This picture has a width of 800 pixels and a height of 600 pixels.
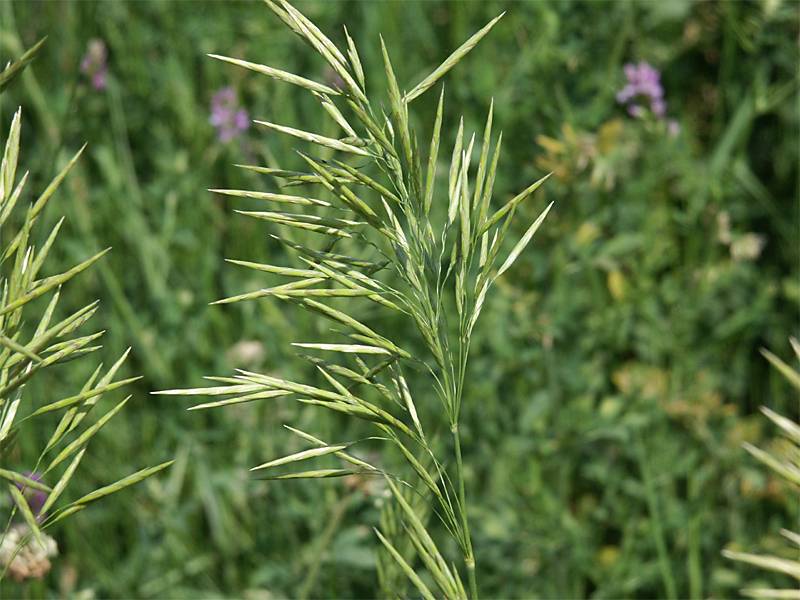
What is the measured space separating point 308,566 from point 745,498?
99 cm

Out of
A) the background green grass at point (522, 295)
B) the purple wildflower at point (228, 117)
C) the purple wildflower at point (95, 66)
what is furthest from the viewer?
the purple wildflower at point (228, 117)

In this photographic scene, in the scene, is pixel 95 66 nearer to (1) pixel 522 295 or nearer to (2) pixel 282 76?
(1) pixel 522 295

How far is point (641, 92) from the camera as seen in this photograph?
8.14ft

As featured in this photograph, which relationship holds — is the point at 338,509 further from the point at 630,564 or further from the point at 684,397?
the point at 684,397

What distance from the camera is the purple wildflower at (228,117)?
9.00 ft

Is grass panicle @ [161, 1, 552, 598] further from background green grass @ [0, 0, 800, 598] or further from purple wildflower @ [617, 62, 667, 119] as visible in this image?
purple wildflower @ [617, 62, 667, 119]

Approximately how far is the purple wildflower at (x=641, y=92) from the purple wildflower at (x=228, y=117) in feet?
3.19

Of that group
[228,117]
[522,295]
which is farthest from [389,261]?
[228,117]

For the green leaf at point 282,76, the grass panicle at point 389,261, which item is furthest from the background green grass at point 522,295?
the green leaf at point 282,76

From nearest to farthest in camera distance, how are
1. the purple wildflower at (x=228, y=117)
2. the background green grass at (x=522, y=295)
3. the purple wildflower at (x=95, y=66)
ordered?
the background green grass at (x=522, y=295) < the purple wildflower at (x=95, y=66) < the purple wildflower at (x=228, y=117)

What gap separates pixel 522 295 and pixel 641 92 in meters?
0.56

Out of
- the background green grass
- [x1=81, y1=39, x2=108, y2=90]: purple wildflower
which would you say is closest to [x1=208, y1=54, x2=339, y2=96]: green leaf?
the background green grass

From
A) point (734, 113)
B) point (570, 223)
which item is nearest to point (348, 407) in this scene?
point (570, 223)

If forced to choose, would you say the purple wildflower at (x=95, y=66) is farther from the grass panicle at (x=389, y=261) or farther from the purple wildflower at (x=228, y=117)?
the grass panicle at (x=389, y=261)
